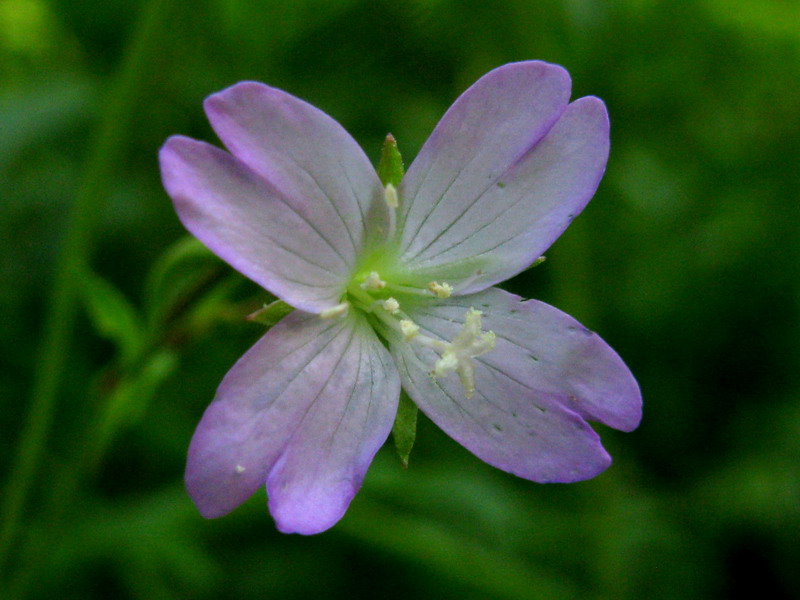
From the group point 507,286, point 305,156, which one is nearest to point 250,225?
point 305,156

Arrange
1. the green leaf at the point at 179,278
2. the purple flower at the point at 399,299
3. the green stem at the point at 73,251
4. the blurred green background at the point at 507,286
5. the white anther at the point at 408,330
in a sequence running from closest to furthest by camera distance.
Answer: the purple flower at the point at 399,299
the white anther at the point at 408,330
the green leaf at the point at 179,278
the green stem at the point at 73,251
the blurred green background at the point at 507,286

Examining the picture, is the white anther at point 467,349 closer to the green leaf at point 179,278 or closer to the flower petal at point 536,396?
the flower petal at point 536,396

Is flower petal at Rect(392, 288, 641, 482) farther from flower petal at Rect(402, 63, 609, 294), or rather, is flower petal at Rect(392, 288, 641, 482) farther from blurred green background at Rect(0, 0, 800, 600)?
blurred green background at Rect(0, 0, 800, 600)

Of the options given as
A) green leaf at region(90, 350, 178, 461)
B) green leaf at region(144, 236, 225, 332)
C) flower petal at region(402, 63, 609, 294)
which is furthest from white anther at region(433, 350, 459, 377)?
green leaf at region(90, 350, 178, 461)

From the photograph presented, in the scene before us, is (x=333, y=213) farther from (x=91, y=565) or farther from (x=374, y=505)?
(x=91, y=565)

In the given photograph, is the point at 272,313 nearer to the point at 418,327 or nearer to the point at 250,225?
the point at 250,225

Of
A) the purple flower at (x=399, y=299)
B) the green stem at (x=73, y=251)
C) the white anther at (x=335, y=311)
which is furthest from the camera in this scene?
the green stem at (x=73, y=251)

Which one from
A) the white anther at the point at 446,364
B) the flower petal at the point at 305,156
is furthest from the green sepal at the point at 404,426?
the flower petal at the point at 305,156

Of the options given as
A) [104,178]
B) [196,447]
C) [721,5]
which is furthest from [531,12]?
[196,447]
